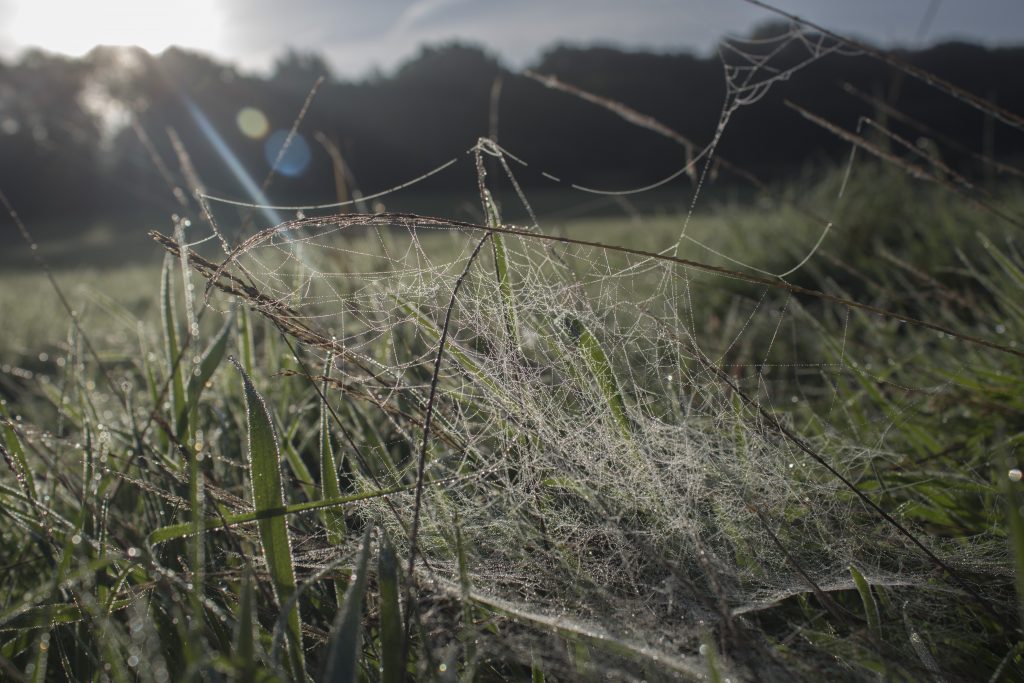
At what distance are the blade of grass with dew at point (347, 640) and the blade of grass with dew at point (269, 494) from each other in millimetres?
182

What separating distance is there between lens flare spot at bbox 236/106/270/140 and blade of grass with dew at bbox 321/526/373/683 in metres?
23.7

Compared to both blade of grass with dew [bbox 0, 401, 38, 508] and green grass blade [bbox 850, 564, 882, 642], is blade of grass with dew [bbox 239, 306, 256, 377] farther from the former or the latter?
green grass blade [bbox 850, 564, 882, 642]

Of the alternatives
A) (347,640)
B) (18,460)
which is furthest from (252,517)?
(18,460)

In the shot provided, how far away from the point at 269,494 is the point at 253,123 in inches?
940

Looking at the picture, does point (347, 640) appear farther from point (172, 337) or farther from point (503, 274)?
point (172, 337)

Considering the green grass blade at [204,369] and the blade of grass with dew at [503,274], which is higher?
the blade of grass with dew at [503,274]

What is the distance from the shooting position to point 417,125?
82.3 feet

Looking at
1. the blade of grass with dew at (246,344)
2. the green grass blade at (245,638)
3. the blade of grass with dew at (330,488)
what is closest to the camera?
the green grass blade at (245,638)

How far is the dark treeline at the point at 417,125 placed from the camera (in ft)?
66.4

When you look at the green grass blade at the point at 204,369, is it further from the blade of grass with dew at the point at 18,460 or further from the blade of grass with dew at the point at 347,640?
the blade of grass with dew at the point at 347,640

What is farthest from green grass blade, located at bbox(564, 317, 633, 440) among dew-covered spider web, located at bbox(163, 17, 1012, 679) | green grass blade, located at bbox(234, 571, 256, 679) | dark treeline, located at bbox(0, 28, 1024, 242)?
dark treeline, located at bbox(0, 28, 1024, 242)

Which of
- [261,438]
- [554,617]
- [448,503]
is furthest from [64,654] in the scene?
[554,617]

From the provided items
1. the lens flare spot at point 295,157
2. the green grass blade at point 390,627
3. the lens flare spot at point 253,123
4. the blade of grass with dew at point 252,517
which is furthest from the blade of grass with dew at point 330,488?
the lens flare spot at point 253,123

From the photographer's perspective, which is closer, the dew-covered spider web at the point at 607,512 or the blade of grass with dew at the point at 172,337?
the dew-covered spider web at the point at 607,512
